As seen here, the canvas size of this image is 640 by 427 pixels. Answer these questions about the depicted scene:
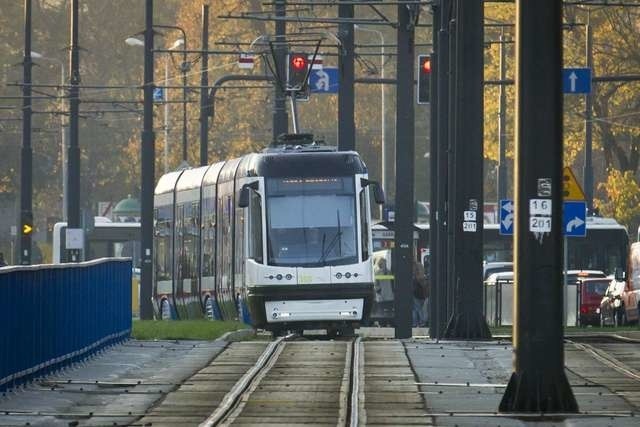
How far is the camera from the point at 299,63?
155 feet

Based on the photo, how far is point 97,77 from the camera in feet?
367

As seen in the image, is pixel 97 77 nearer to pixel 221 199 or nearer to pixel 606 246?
pixel 606 246

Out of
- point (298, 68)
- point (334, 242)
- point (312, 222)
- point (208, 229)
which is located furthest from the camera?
point (298, 68)

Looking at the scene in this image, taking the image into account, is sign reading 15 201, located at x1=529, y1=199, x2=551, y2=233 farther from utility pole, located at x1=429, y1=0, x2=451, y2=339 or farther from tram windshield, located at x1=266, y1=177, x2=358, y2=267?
tram windshield, located at x1=266, y1=177, x2=358, y2=267

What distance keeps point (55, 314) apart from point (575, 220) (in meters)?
16.8

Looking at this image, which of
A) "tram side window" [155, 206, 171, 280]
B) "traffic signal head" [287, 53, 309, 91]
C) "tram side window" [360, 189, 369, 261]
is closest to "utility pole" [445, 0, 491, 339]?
"tram side window" [360, 189, 369, 261]

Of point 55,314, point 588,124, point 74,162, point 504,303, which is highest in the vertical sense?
point 588,124

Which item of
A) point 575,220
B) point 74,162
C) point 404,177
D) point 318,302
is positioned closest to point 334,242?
point 318,302

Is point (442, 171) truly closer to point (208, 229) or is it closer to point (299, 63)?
point (208, 229)

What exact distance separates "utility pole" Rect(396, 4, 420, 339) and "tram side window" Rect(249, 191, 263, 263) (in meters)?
4.21

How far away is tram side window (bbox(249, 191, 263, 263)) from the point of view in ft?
124

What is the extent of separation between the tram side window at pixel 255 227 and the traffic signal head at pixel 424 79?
7.99m

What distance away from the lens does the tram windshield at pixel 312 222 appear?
37281 mm

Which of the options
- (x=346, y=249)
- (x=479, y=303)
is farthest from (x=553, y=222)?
(x=346, y=249)
